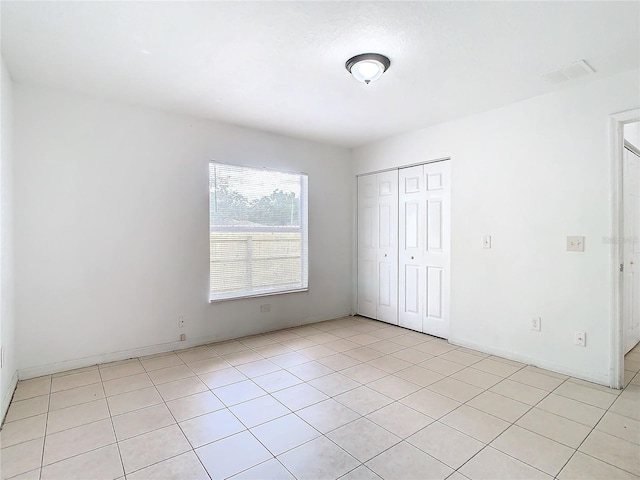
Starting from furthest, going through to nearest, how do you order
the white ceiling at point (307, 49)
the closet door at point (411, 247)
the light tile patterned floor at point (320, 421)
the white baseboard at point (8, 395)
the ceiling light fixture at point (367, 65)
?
the closet door at point (411, 247) → the ceiling light fixture at point (367, 65) → the white baseboard at point (8, 395) → the white ceiling at point (307, 49) → the light tile patterned floor at point (320, 421)

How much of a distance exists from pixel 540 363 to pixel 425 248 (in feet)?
5.46

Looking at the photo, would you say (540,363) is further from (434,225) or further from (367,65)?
(367,65)

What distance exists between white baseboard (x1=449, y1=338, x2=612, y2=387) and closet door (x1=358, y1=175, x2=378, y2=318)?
1.39m

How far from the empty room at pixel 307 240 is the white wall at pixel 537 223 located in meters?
0.02

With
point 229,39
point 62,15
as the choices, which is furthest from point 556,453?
point 62,15

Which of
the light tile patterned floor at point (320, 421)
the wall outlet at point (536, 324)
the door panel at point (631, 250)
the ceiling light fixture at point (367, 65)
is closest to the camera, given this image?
the light tile patterned floor at point (320, 421)

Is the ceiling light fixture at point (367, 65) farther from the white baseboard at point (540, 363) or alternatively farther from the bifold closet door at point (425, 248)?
the white baseboard at point (540, 363)

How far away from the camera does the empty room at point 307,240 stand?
197cm

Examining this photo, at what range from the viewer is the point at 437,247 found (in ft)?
13.4

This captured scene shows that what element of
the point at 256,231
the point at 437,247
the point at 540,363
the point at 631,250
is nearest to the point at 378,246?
the point at 437,247

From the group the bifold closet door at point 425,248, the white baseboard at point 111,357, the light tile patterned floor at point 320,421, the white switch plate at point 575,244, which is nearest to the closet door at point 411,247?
the bifold closet door at point 425,248

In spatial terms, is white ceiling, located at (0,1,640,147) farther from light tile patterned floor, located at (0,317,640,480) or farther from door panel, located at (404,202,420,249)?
light tile patterned floor, located at (0,317,640,480)

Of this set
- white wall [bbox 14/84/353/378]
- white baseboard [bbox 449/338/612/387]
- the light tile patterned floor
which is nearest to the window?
white wall [bbox 14/84/353/378]

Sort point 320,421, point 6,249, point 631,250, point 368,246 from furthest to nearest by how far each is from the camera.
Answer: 1. point 368,246
2. point 631,250
3. point 6,249
4. point 320,421
